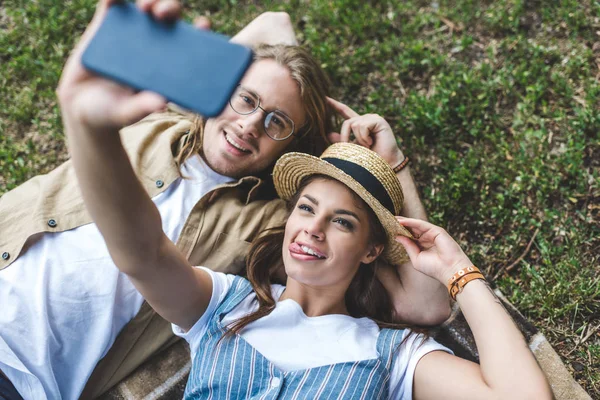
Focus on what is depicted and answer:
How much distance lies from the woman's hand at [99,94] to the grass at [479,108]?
2.91m

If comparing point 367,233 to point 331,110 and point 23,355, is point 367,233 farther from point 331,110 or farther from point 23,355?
point 23,355

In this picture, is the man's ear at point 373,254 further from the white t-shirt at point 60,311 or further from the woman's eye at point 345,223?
the white t-shirt at point 60,311

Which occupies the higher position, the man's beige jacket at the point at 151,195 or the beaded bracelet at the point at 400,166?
the beaded bracelet at the point at 400,166

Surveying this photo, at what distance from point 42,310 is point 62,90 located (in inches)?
72.7

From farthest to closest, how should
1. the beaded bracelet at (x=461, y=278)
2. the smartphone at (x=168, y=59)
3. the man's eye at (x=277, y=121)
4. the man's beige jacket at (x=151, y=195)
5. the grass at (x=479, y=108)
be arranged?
the grass at (x=479, y=108) → the man's eye at (x=277, y=121) → the man's beige jacket at (x=151, y=195) → the beaded bracelet at (x=461, y=278) → the smartphone at (x=168, y=59)

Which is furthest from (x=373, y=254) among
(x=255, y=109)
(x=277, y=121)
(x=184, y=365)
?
(x=184, y=365)

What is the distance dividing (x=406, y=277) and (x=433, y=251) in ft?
1.28

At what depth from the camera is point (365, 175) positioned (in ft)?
9.40

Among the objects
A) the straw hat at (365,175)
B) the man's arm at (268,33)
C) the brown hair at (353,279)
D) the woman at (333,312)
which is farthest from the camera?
the man's arm at (268,33)

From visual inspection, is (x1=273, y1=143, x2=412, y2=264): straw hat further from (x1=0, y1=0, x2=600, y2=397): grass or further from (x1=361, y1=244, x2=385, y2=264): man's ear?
(x1=0, y1=0, x2=600, y2=397): grass

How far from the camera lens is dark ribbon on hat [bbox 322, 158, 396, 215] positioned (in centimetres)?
285

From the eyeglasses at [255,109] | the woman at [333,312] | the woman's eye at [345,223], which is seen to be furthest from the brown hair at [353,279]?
the eyeglasses at [255,109]

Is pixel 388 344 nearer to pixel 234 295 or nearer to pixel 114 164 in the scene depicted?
pixel 234 295

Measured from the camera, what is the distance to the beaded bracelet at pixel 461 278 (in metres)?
2.73
